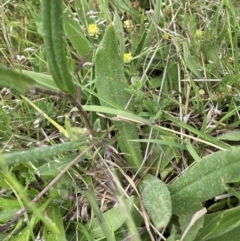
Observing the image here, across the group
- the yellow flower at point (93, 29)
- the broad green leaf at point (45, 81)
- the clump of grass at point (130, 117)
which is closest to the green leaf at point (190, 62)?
the clump of grass at point (130, 117)

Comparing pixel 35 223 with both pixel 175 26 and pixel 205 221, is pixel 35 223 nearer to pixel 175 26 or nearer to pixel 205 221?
pixel 205 221

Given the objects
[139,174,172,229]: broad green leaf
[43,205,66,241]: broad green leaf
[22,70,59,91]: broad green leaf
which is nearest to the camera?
[139,174,172,229]: broad green leaf

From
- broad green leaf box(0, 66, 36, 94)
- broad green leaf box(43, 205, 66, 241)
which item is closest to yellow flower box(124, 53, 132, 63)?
broad green leaf box(43, 205, 66, 241)

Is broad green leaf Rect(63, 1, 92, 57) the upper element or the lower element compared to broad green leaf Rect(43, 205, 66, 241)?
A: upper

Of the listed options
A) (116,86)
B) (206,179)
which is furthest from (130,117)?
(206,179)

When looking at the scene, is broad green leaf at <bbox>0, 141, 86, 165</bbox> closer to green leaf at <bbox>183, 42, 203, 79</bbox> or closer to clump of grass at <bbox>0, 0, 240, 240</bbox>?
clump of grass at <bbox>0, 0, 240, 240</bbox>
